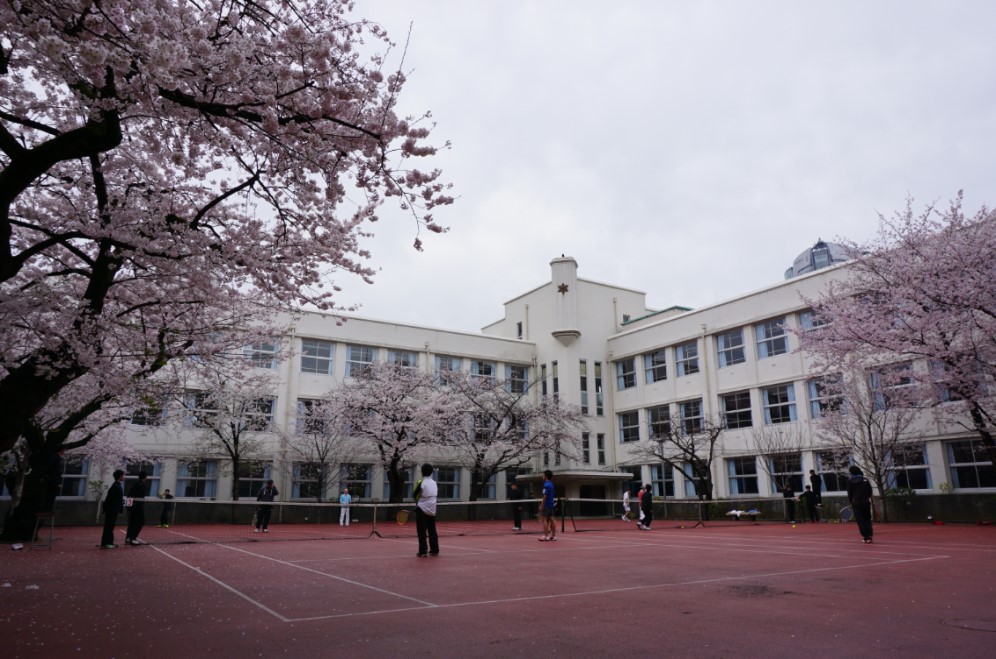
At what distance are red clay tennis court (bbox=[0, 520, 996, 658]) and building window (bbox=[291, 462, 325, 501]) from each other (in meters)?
23.1

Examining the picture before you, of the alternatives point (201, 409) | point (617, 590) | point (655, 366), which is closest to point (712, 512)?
point (655, 366)

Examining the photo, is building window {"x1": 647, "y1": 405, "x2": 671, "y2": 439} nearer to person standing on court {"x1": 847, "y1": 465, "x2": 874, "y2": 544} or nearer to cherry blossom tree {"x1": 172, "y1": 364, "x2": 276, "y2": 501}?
cherry blossom tree {"x1": 172, "y1": 364, "x2": 276, "y2": 501}

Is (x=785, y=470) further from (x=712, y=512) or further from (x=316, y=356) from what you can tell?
(x=316, y=356)

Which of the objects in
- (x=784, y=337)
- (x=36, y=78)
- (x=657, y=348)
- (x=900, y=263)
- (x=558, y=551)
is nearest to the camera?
(x=36, y=78)

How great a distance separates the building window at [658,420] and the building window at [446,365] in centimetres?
1216

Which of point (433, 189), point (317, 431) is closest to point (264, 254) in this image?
point (433, 189)

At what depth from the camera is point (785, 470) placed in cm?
3075

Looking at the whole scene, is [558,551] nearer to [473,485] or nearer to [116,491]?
[116,491]

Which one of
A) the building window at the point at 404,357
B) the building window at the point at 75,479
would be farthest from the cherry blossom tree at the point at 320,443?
the building window at the point at 75,479

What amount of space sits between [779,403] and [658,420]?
8.09m

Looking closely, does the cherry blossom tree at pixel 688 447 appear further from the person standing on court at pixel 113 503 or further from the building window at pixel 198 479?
the person standing on court at pixel 113 503

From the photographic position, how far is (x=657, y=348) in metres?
39.3

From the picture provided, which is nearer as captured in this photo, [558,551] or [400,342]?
[558,551]

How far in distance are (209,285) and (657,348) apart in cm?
3180
